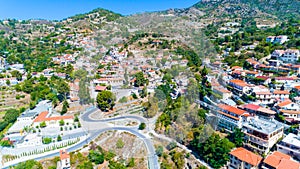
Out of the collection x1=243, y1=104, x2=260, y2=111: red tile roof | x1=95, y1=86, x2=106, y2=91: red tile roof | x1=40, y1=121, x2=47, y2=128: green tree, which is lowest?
x1=40, y1=121, x2=47, y2=128: green tree

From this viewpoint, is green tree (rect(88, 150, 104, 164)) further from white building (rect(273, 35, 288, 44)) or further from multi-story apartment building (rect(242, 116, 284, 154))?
white building (rect(273, 35, 288, 44))

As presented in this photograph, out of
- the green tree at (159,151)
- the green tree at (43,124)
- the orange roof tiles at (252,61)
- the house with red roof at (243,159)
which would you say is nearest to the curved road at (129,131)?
the green tree at (159,151)

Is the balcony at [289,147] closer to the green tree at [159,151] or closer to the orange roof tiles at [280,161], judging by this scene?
the orange roof tiles at [280,161]

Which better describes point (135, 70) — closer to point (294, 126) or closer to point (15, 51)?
point (294, 126)

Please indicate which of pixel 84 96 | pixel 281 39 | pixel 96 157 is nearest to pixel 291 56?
pixel 281 39

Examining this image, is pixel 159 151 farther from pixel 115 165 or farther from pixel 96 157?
pixel 96 157

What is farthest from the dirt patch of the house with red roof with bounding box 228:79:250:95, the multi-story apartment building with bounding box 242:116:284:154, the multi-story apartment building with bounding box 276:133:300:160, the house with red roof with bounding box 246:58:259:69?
the house with red roof with bounding box 246:58:259:69
